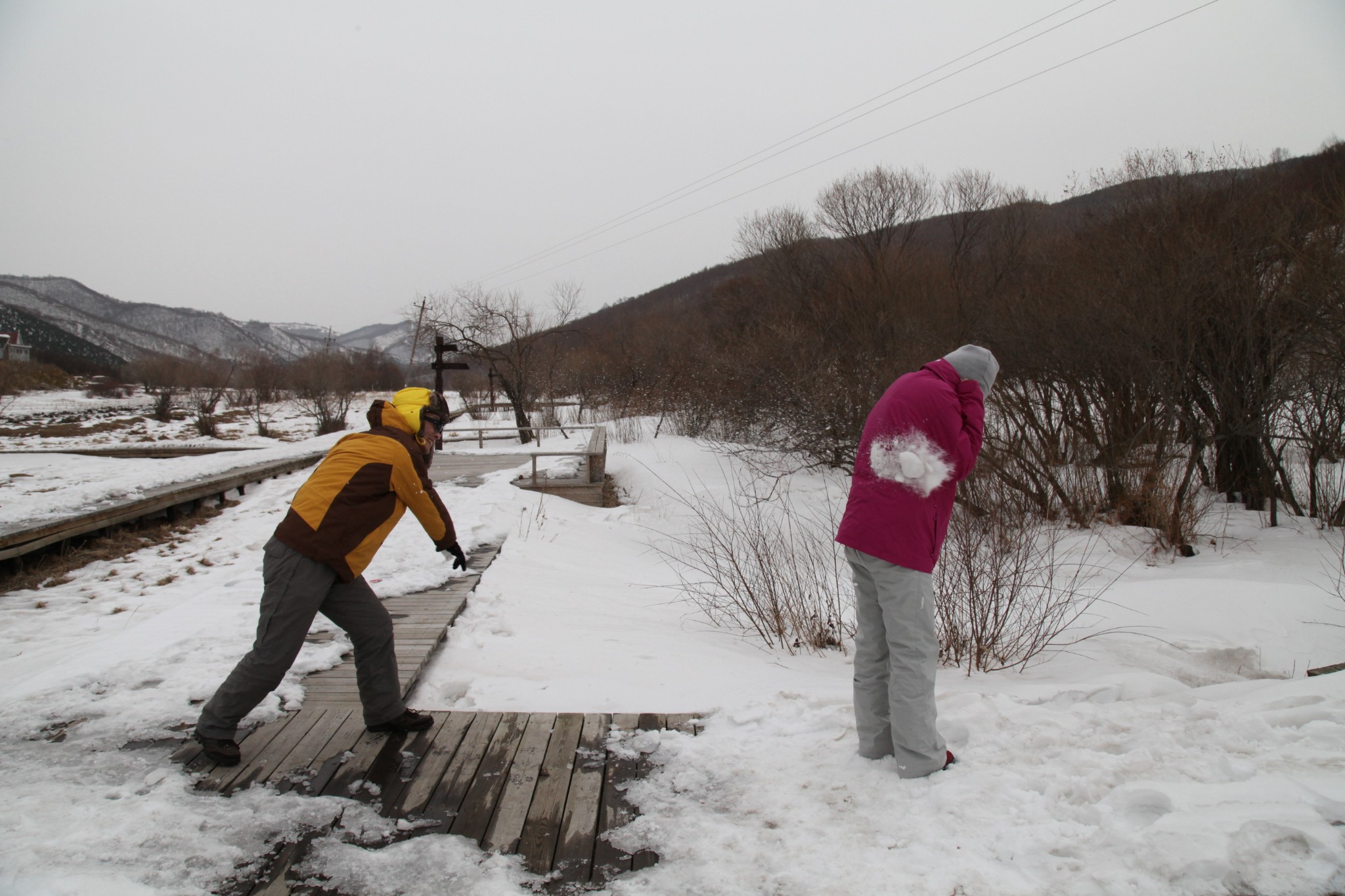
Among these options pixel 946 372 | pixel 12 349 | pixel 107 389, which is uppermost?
pixel 12 349

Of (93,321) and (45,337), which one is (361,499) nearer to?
(45,337)

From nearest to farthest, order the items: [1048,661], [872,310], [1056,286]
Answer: [1048,661]
[1056,286]
[872,310]

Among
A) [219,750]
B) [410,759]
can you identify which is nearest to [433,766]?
[410,759]

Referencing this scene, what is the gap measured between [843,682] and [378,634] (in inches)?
101

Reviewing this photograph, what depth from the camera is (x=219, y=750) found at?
2.82 m

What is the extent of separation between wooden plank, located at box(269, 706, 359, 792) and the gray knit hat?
304 centimetres

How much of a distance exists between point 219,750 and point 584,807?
1518mm

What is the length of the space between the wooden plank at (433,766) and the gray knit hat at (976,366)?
2659 millimetres

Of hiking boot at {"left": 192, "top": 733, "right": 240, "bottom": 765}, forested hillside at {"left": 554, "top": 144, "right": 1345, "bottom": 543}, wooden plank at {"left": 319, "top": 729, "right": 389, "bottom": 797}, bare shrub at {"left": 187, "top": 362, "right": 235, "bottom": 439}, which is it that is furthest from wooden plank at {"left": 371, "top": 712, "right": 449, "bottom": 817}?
bare shrub at {"left": 187, "top": 362, "right": 235, "bottom": 439}


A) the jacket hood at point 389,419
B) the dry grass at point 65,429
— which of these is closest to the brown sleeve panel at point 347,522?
the jacket hood at point 389,419

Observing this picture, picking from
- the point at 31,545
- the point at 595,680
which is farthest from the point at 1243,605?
the point at 31,545

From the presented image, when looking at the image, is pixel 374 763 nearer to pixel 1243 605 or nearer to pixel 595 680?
pixel 595 680

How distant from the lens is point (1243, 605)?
18.6 ft

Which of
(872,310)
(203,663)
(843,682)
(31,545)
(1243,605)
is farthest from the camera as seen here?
(872,310)
